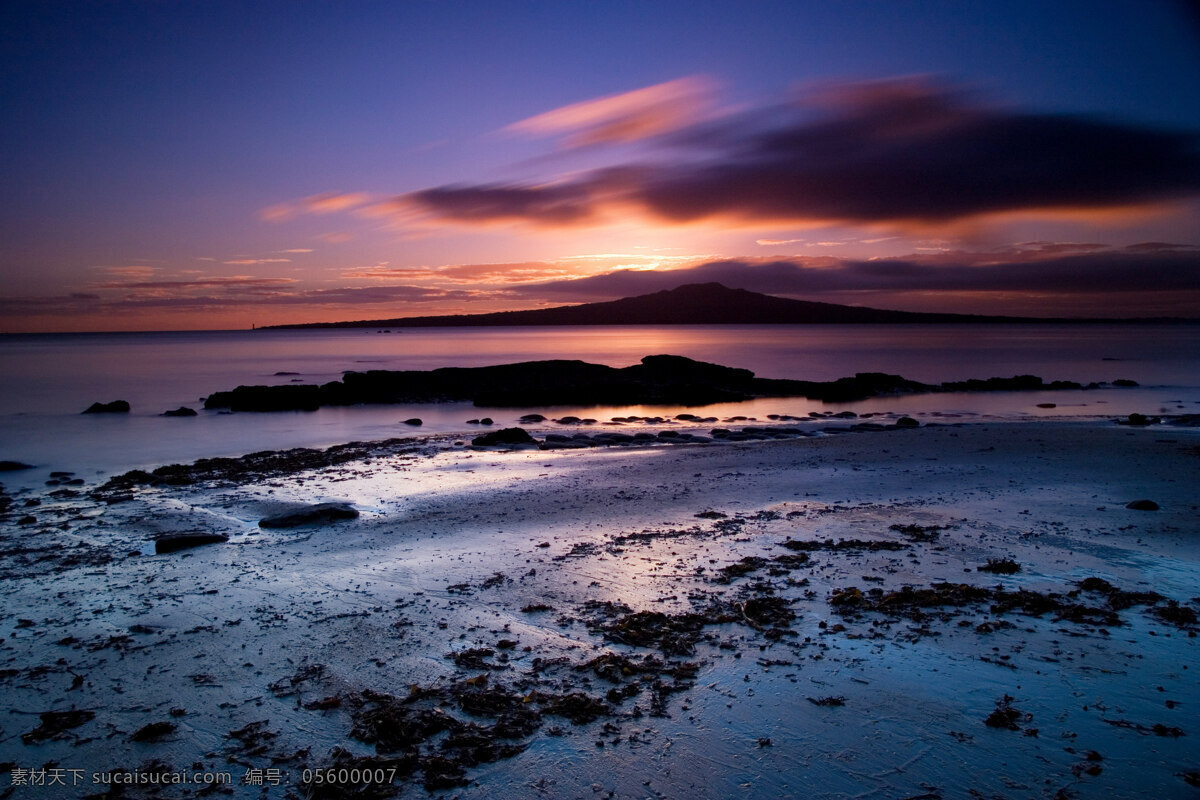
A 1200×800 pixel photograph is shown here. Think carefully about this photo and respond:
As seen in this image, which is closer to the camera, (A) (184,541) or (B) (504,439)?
(A) (184,541)

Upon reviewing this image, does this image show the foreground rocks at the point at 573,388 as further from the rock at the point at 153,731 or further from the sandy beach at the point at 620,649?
the rock at the point at 153,731

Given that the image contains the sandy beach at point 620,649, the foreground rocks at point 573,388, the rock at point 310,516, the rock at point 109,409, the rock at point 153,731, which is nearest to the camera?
the sandy beach at point 620,649

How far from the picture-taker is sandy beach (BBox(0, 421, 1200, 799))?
4.71m

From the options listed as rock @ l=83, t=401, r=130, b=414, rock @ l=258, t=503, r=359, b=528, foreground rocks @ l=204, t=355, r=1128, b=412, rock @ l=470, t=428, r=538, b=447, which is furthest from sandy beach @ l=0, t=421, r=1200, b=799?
rock @ l=83, t=401, r=130, b=414

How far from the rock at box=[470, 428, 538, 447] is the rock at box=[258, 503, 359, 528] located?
28.4 ft

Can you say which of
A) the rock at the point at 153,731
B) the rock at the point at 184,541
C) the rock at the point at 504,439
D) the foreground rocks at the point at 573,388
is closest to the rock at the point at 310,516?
the rock at the point at 184,541

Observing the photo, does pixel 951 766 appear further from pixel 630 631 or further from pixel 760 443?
pixel 760 443

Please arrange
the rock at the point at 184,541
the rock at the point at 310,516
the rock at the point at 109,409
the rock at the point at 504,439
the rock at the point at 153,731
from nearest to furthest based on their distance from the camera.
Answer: the rock at the point at 153,731, the rock at the point at 184,541, the rock at the point at 310,516, the rock at the point at 504,439, the rock at the point at 109,409

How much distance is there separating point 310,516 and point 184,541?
72.9 inches

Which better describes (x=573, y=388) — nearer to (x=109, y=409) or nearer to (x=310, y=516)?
(x=109, y=409)

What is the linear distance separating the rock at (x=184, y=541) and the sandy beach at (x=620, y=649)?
267mm

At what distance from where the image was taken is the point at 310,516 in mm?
11195

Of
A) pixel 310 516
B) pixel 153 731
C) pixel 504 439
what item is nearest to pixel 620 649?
pixel 153 731

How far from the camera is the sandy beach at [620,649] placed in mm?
4711
